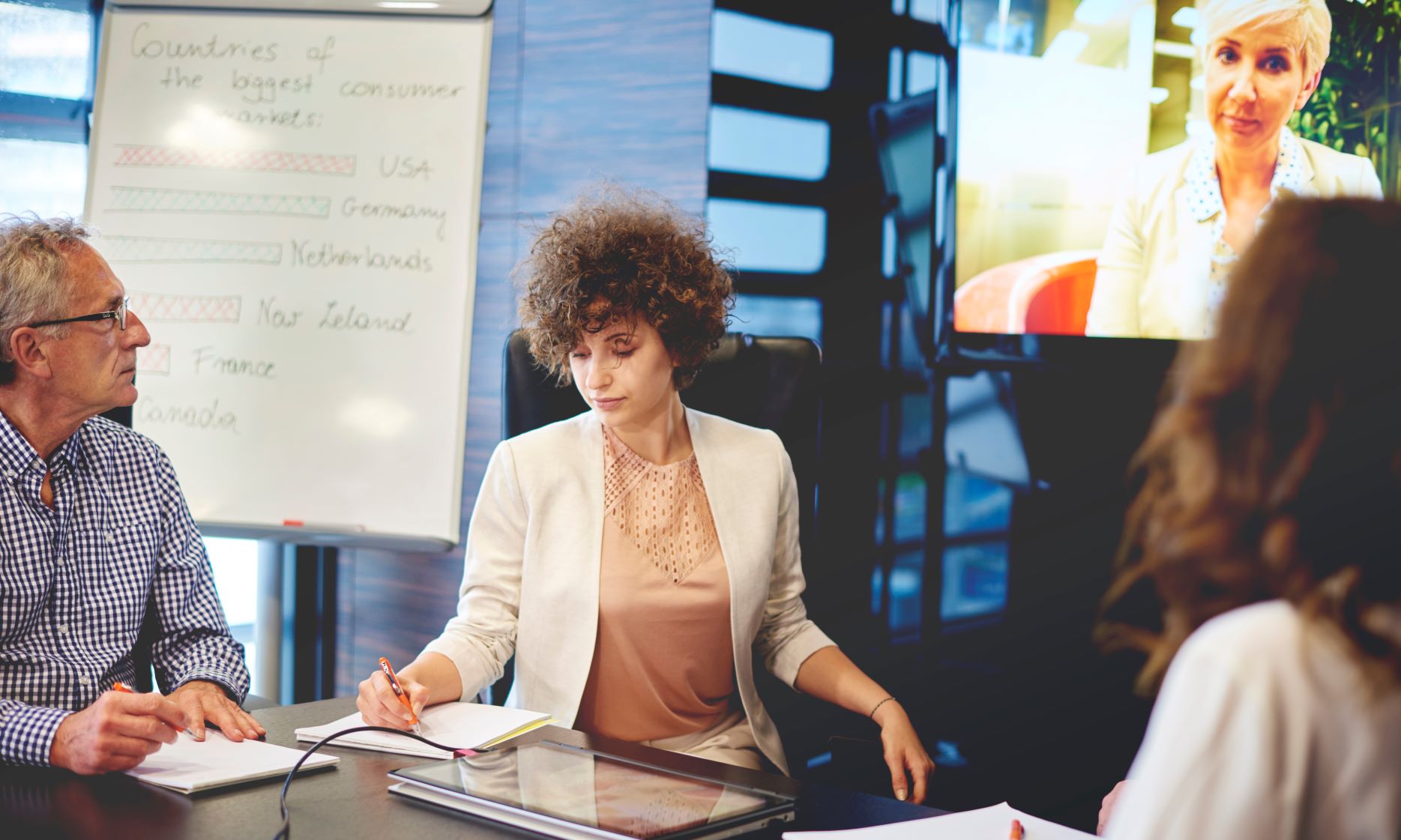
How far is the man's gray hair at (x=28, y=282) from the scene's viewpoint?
1.60 m

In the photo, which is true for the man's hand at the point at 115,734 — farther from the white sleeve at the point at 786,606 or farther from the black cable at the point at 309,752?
the white sleeve at the point at 786,606

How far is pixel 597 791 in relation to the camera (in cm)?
110

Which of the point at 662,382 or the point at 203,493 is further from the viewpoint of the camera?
the point at 203,493

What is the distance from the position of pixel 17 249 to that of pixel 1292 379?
1.66 m

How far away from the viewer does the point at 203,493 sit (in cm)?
253

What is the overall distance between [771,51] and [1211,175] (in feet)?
3.57

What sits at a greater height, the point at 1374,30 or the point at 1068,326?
the point at 1374,30

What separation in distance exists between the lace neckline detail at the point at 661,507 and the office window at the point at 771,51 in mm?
1258

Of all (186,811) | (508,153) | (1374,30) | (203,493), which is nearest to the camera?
(186,811)

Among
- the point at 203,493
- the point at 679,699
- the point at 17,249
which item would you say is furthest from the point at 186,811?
the point at 203,493

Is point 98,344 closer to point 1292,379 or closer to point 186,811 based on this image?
point 186,811

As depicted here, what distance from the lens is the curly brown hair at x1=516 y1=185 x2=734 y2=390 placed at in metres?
1.78

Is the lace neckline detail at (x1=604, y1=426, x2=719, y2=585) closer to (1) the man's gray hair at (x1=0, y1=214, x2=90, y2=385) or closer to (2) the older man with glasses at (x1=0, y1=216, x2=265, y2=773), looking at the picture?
(2) the older man with glasses at (x1=0, y1=216, x2=265, y2=773)

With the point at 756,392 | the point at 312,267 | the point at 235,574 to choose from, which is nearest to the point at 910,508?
the point at 756,392
